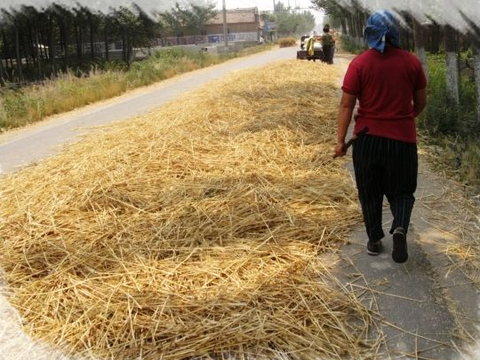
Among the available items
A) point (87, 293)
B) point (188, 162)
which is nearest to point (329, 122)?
point (188, 162)

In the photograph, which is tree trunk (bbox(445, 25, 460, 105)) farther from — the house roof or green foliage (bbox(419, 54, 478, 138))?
the house roof

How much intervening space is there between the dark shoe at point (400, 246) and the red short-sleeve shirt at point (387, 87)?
60cm

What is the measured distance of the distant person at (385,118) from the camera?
3.01 m

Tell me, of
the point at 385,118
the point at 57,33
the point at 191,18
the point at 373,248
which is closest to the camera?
the point at 385,118

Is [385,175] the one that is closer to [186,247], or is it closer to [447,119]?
[186,247]

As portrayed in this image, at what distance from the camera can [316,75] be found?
14.1 m

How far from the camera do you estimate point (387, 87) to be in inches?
119

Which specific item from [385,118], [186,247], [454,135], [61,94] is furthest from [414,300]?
[61,94]

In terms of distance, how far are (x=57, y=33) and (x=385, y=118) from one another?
31853mm

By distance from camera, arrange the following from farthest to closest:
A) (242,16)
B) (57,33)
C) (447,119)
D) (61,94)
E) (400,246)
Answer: (242,16)
(57,33)
(61,94)
(447,119)
(400,246)

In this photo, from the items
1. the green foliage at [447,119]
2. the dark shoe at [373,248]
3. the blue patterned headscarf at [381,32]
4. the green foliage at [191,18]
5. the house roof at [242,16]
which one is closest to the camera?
the blue patterned headscarf at [381,32]

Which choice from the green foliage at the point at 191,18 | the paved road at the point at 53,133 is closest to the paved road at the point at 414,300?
the paved road at the point at 53,133

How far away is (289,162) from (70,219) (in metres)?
2.47

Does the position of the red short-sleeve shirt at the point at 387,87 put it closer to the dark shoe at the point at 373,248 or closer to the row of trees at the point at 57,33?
the dark shoe at the point at 373,248
